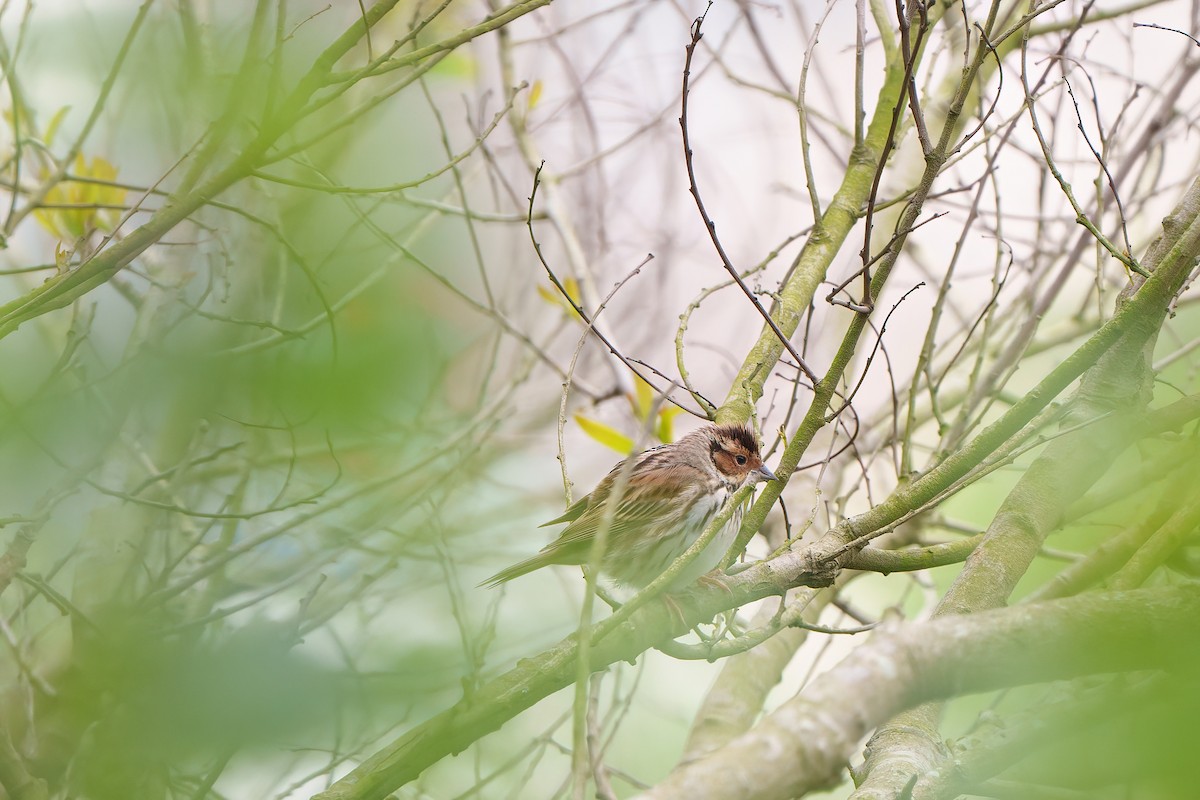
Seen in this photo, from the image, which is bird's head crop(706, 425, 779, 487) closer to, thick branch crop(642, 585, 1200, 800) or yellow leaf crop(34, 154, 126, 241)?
thick branch crop(642, 585, 1200, 800)

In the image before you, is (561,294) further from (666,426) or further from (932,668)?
(932,668)

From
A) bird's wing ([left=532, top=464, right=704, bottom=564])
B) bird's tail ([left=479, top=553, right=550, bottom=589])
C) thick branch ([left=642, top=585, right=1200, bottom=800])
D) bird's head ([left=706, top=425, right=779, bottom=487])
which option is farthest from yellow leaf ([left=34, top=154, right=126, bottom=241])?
thick branch ([left=642, top=585, right=1200, bottom=800])

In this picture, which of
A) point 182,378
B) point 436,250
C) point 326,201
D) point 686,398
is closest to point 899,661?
point 182,378

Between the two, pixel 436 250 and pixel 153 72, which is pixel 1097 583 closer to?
pixel 436 250

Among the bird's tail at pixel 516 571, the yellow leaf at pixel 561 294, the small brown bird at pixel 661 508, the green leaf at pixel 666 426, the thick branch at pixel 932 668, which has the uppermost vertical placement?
the yellow leaf at pixel 561 294

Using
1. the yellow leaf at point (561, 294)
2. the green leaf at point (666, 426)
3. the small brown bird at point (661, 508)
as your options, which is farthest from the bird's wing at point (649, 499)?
the yellow leaf at point (561, 294)

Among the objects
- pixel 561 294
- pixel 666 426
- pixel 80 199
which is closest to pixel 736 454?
pixel 666 426

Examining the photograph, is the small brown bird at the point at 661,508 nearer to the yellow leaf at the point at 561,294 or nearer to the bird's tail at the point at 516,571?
the bird's tail at the point at 516,571

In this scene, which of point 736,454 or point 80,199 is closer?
point 736,454

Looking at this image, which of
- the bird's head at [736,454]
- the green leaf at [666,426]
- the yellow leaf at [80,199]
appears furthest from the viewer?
the green leaf at [666,426]

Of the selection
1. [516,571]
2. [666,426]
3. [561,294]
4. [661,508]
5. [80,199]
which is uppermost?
[80,199]
